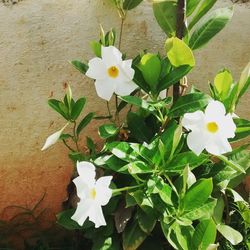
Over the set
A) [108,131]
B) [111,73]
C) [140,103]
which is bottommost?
[108,131]

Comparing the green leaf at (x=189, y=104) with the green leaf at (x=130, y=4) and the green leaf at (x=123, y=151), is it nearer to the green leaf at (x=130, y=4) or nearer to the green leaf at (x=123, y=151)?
the green leaf at (x=123, y=151)

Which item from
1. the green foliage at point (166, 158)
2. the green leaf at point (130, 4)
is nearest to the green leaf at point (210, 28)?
the green foliage at point (166, 158)

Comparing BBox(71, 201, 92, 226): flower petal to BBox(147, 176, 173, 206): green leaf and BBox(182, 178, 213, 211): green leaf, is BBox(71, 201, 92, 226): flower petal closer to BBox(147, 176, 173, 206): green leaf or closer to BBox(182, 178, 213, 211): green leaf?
BBox(147, 176, 173, 206): green leaf

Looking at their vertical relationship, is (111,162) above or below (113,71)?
below

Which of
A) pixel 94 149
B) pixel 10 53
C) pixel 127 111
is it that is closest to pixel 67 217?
pixel 94 149

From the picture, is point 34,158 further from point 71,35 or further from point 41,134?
point 71,35

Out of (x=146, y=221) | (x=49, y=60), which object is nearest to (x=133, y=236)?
(x=146, y=221)

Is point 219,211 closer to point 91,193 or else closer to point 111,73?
point 91,193
